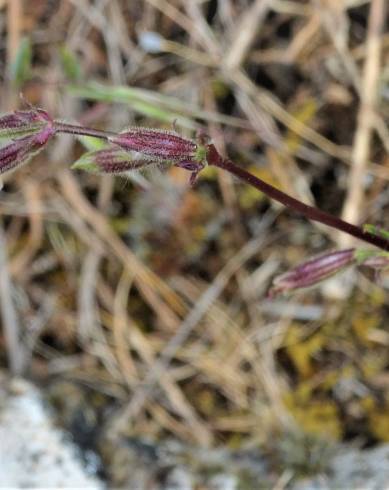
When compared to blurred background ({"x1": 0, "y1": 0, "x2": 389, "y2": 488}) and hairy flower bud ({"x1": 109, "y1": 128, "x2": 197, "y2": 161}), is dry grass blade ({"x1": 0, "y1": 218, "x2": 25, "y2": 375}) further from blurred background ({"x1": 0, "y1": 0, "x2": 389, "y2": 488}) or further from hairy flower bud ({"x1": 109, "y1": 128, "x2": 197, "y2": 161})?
hairy flower bud ({"x1": 109, "y1": 128, "x2": 197, "y2": 161})

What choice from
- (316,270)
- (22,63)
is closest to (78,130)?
(316,270)

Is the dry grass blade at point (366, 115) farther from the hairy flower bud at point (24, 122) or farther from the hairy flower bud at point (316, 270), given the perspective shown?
the hairy flower bud at point (24, 122)

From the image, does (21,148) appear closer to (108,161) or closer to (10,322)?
(108,161)

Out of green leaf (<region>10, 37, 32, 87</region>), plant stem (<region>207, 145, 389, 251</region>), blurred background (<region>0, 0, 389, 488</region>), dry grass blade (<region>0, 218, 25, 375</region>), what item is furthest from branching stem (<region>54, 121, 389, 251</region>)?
dry grass blade (<region>0, 218, 25, 375</region>)

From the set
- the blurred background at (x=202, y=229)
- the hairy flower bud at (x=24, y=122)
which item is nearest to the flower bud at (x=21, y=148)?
the hairy flower bud at (x=24, y=122)

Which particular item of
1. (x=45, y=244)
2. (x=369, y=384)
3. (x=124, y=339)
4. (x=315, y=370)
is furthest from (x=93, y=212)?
(x=369, y=384)

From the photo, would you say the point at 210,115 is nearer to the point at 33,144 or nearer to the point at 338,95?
the point at 338,95
